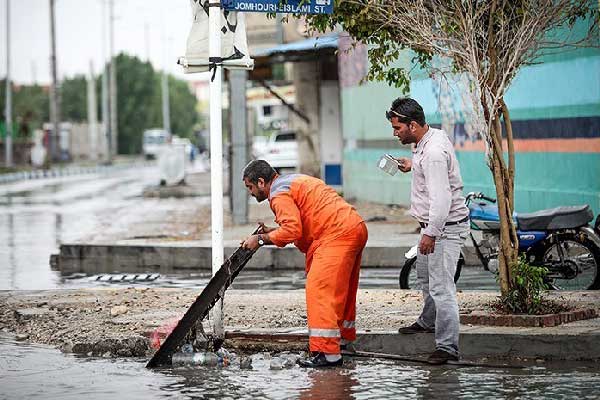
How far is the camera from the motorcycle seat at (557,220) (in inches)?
550

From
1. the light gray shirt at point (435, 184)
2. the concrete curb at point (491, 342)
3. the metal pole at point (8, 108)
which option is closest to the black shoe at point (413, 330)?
the concrete curb at point (491, 342)

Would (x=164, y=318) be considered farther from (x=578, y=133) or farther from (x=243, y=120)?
(x=243, y=120)

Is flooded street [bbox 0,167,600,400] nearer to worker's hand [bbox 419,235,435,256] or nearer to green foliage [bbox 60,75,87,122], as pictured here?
worker's hand [bbox 419,235,435,256]

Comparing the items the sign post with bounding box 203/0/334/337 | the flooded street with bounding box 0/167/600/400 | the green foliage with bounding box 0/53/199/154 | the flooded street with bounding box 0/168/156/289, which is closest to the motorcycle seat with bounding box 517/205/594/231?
the flooded street with bounding box 0/167/600/400

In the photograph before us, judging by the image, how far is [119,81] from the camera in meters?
118

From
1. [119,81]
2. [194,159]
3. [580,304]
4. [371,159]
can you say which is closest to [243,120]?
[371,159]

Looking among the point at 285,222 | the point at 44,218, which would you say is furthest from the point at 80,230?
the point at 285,222

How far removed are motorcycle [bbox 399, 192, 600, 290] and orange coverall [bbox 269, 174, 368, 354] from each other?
3.77 m

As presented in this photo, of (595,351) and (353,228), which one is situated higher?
Answer: (353,228)

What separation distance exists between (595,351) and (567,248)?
3.77m

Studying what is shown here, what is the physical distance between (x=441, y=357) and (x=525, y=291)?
4.47 ft

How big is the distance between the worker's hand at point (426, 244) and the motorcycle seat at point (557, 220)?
4.35m

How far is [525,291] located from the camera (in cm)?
1116

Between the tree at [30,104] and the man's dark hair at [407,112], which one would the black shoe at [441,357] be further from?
the tree at [30,104]
